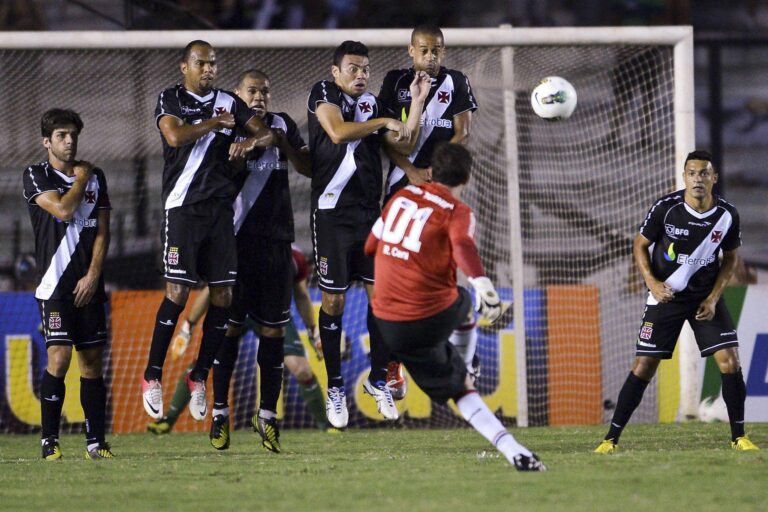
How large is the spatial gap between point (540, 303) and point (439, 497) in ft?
20.8

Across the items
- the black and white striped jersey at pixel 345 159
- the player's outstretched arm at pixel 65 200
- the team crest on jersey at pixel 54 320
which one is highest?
the black and white striped jersey at pixel 345 159

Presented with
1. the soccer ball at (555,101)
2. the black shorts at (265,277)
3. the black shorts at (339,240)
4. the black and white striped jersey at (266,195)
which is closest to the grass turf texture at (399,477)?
the black shorts at (265,277)

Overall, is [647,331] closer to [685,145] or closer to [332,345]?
[332,345]

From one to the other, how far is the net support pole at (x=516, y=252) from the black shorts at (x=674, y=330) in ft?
9.67

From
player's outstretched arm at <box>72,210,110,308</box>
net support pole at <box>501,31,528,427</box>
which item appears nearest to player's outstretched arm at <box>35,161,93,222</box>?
player's outstretched arm at <box>72,210,110,308</box>

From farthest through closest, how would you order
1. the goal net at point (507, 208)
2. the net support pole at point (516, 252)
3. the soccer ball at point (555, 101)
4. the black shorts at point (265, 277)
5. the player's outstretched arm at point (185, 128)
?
the goal net at point (507, 208) → the net support pole at point (516, 252) → the soccer ball at point (555, 101) → the black shorts at point (265, 277) → the player's outstretched arm at point (185, 128)

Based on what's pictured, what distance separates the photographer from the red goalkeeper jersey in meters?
7.45

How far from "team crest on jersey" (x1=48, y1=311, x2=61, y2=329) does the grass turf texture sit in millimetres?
953

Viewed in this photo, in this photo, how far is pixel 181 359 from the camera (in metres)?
12.9

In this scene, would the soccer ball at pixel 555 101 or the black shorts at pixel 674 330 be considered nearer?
the black shorts at pixel 674 330

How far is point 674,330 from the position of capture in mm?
9438

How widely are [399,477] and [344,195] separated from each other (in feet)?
8.48

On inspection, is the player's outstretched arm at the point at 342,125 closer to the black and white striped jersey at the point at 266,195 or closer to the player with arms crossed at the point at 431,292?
the black and white striped jersey at the point at 266,195

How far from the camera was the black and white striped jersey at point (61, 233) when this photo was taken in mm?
9164
